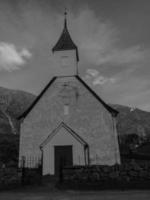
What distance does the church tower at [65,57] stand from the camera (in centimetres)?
1952

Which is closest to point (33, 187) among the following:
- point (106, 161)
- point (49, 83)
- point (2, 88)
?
point (106, 161)

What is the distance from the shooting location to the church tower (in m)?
19.5

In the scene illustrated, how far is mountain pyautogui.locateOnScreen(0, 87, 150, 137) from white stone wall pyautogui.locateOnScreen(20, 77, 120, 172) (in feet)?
83.6

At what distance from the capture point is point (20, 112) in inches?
2515

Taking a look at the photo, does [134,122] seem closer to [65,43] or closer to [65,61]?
[65,43]

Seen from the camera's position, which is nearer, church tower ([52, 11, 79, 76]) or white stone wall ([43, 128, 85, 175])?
white stone wall ([43, 128, 85, 175])

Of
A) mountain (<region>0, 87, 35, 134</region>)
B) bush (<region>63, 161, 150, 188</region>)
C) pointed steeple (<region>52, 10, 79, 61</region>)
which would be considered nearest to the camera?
bush (<region>63, 161, 150, 188</region>)

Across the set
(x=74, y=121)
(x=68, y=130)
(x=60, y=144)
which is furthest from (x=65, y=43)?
(x=60, y=144)

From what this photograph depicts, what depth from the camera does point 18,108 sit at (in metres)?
67.6

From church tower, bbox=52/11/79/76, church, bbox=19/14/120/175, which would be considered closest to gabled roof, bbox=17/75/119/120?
church, bbox=19/14/120/175

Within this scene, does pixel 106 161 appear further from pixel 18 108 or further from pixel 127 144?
pixel 18 108

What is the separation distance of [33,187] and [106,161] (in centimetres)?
675

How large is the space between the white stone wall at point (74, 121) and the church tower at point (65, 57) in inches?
39.0

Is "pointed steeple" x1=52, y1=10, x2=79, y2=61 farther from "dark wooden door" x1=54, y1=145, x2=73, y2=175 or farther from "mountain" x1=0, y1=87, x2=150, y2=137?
"mountain" x1=0, y1=87, x2=150, y2=137
